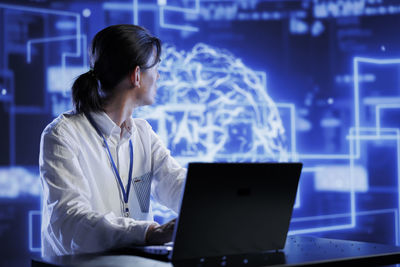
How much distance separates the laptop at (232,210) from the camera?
123 centimetres

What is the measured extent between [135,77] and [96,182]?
1.31 feet

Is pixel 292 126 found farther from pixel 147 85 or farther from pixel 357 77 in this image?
pixel 147 85

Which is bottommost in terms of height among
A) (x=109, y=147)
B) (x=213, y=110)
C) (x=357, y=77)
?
(x=109, y=147)

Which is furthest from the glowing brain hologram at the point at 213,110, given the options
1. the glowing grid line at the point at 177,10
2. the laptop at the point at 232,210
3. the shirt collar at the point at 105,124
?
the laptop at the point at 232,210

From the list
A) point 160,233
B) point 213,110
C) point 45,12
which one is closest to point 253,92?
point 213,110

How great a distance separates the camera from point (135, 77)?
197cm

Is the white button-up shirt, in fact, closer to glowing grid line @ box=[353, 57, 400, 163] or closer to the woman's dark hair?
the woman's dark hair

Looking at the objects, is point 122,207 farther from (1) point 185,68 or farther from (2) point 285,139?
(2) point 285,139

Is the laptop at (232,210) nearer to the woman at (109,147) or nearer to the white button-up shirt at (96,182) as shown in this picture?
the white button-up shirt at (96,182)

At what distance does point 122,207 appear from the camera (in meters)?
1.91

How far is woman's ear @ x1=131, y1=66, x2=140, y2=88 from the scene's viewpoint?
76.9 inches

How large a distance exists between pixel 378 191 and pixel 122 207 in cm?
221

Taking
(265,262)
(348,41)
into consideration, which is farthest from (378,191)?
(265,262)

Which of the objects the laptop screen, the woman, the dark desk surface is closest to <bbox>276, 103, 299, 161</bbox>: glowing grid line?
the woman
